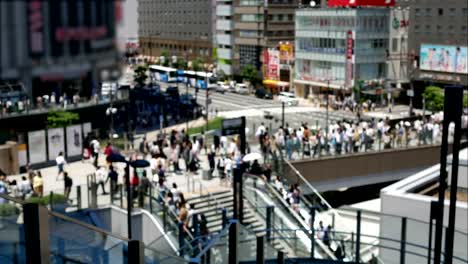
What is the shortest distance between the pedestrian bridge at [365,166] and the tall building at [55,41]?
19.3 meters

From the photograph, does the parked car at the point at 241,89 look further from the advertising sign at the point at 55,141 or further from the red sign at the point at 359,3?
the advertising sign at the point at 55,141

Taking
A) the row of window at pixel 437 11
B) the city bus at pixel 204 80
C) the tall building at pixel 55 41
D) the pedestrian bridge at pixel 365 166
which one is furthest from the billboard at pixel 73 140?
the row of window at pixel 437 11

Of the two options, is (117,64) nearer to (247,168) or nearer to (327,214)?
(327,214)

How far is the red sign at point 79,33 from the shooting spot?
1311 millimetres

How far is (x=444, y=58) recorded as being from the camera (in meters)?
43.9

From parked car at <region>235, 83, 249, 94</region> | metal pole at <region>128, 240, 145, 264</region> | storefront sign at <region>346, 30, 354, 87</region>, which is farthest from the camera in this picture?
parked car at <region>235, 83, 249, 94</region>

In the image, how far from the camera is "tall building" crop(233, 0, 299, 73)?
2127 inches

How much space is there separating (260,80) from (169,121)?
2196cm

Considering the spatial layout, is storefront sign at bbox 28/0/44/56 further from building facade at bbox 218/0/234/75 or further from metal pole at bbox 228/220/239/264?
building facade at bbox 218/0/234/75

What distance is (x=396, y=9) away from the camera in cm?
4709

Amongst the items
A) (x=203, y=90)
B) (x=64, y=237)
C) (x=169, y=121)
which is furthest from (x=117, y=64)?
(x=203, y=90)

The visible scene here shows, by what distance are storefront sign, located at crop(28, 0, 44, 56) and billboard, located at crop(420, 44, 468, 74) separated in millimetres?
44632

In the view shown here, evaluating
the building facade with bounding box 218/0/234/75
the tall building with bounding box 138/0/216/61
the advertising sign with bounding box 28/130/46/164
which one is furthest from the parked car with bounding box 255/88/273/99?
the advertising sign with bounding box 28/130/46/164

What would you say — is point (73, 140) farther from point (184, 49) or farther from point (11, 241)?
point (184, 49)
